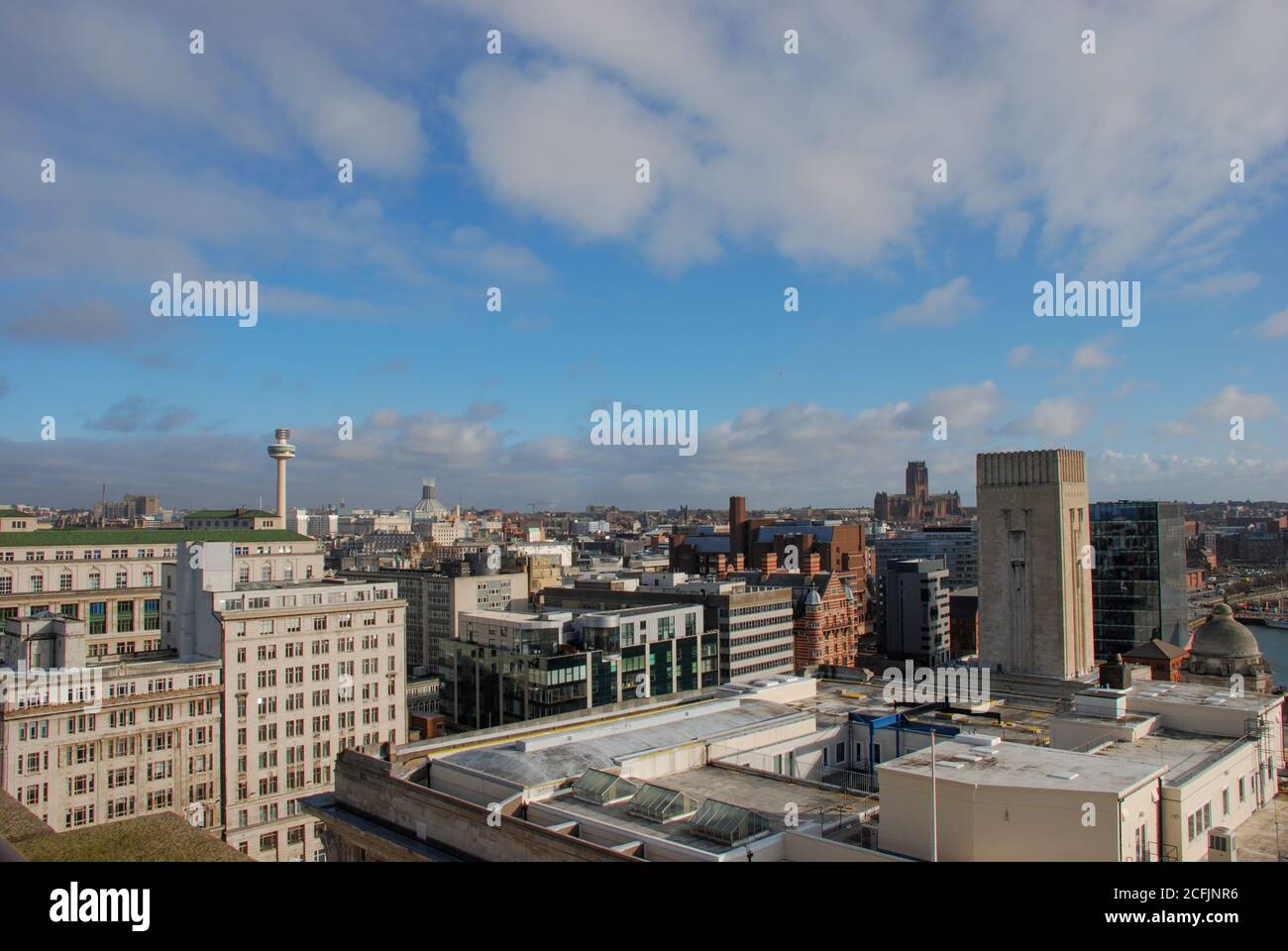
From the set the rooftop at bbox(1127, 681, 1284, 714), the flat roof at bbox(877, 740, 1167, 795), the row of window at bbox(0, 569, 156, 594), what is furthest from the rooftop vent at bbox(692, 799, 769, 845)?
the row of window at bbox(0, 569, 156, 594)

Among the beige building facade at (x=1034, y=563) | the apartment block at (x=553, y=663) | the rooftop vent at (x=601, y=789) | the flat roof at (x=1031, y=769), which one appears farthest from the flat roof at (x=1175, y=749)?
the apartment block at (x=553, y=663)

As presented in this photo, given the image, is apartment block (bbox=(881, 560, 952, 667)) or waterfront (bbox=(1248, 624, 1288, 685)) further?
apartment block (bbox=(881, 560, 952, 667))

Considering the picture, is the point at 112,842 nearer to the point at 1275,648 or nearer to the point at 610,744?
the point at 610,744

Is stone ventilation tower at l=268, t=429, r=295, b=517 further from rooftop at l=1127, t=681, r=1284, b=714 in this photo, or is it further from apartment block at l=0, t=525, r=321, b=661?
rooftop at l=1127, t=681, r=1284, b=714

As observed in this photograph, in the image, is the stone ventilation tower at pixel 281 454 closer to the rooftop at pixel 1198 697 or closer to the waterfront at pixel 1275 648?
the rooftop at pixel 1198 697

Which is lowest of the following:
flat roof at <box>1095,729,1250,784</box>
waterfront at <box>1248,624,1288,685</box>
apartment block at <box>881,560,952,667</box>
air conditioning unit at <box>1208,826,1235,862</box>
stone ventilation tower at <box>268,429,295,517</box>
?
waterfront at <box>1248,624,1288,685</box>
